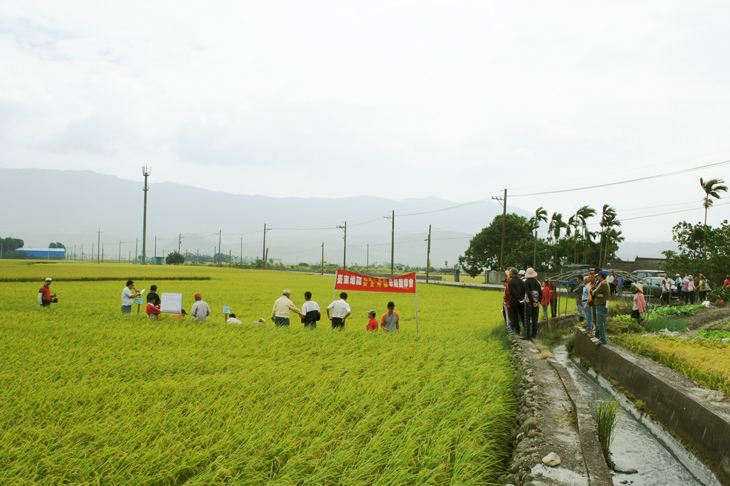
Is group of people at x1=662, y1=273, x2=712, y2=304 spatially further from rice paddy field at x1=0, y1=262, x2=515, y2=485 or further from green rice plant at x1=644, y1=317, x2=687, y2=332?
rice paddy field at x1=0, y1=262, x2=515, y2=485

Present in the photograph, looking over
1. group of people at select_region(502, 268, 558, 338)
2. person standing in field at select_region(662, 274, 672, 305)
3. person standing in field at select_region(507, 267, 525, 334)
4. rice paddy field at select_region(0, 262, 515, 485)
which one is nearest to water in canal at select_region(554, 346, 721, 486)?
rice paddy field at select_region(0, 262, 515, 485)

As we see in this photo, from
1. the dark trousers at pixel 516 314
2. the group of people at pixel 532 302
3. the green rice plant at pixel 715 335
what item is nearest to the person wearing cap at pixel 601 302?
the group of people at pixel 532 302

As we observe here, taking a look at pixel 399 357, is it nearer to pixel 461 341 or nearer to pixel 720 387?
pixel 461 341

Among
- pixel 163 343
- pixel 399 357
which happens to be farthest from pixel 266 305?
pixel 399 357

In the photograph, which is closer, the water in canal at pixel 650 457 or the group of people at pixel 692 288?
the water in canal at pixel 650 457

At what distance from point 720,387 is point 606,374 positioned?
2.99 metres

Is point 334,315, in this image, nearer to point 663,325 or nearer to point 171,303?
point 171,303

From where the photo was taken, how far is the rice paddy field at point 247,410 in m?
3.64

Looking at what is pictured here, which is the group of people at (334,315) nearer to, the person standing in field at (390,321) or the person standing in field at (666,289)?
the person standing in field at (390,321)

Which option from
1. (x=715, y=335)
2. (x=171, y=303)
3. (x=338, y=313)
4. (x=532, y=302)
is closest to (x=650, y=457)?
(x=532, y=302)

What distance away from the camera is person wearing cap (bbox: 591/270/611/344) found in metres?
Result: 9.66

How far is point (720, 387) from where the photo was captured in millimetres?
6660

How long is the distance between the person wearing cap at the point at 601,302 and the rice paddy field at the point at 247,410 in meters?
2.93

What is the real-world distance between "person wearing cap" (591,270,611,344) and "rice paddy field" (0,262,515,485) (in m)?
2.93
